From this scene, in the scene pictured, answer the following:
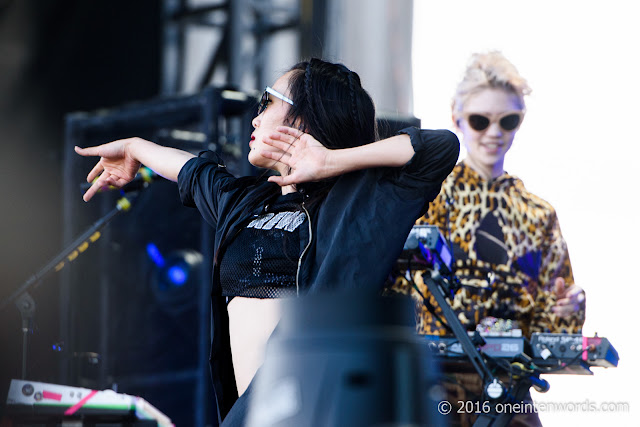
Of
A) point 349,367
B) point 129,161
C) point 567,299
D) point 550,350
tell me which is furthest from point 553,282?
point 349,367

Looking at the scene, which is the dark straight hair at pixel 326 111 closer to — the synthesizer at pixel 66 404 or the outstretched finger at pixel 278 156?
the outstretched finger at pixel 278 156

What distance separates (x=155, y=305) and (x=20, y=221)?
44.7 inches

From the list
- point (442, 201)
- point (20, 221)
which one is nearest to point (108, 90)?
point (20, 221)

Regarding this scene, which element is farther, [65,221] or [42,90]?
[42,90]

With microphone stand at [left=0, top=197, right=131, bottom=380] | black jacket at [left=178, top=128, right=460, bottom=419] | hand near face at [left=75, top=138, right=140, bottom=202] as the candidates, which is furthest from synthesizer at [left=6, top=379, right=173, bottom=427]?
black jacket at [left=178, top=128, right=460, bottom=419]

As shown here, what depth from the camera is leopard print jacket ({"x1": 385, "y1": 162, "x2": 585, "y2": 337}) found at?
339cm

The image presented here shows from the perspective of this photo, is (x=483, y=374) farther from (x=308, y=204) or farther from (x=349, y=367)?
(x=349, y=367)

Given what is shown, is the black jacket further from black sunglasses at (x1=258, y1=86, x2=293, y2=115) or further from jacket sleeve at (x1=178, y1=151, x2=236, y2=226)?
black sunglasses at (x1=258, y1=86, x2=293, y2=115)

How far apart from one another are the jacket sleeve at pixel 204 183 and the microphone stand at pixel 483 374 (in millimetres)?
1015

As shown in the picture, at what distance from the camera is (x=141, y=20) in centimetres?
627

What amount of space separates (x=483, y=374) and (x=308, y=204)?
52.2 inches

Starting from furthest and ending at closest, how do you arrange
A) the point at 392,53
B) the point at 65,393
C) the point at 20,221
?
the point at 392,53 → the point at 20,221 → the point at 65,393

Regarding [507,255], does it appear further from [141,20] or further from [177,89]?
[141,20]

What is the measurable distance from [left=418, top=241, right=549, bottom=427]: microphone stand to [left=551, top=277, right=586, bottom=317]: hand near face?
411 millimetres
